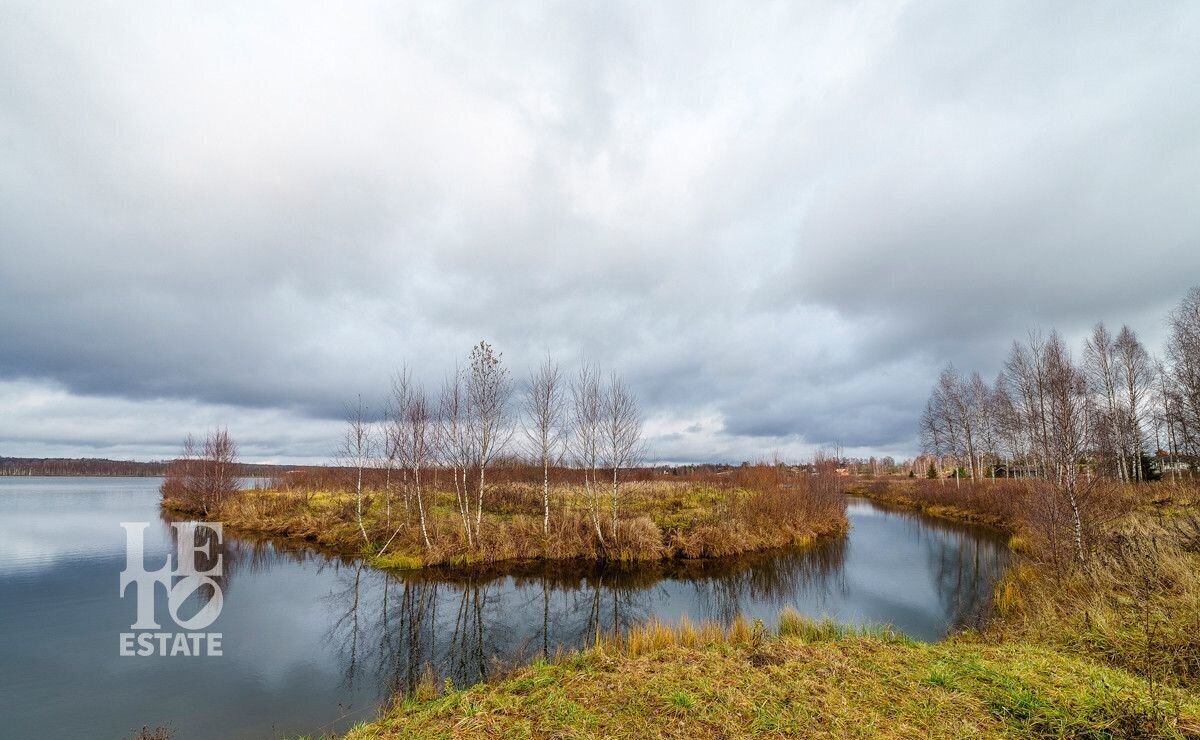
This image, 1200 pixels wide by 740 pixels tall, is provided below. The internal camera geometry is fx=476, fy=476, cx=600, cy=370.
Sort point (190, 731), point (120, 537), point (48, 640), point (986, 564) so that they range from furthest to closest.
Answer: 1. point (120, 537)
2. point (986, 564)
3. point (48, 640)
4. point (190, 731)

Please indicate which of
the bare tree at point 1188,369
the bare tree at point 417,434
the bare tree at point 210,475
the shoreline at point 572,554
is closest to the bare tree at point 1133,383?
the bare tree at point 1188,369

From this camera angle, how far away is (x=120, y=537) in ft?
94.7

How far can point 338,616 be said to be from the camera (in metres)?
14.9

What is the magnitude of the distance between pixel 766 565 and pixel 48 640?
2404 centimetres

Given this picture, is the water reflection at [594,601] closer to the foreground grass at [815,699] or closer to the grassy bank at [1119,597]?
the grassy bank at [1119,597]

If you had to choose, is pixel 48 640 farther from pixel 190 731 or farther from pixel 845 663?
pixel 845 663

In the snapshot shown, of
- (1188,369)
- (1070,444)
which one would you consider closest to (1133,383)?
(1188,369)

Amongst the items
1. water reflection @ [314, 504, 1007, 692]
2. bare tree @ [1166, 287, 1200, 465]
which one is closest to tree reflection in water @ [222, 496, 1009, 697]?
water reflection @ [314, 504, 1007, 692]

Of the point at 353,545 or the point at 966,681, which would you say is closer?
the point at 966,681

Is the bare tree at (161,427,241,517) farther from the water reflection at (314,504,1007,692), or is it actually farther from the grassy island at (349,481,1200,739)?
the grassy island at (349,481,1200,739)

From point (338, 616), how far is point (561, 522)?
37.6 ft

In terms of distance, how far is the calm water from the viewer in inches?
363

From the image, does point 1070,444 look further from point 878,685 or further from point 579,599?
point 579,599

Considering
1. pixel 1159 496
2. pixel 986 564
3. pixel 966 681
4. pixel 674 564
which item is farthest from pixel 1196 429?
pixel 966 681
